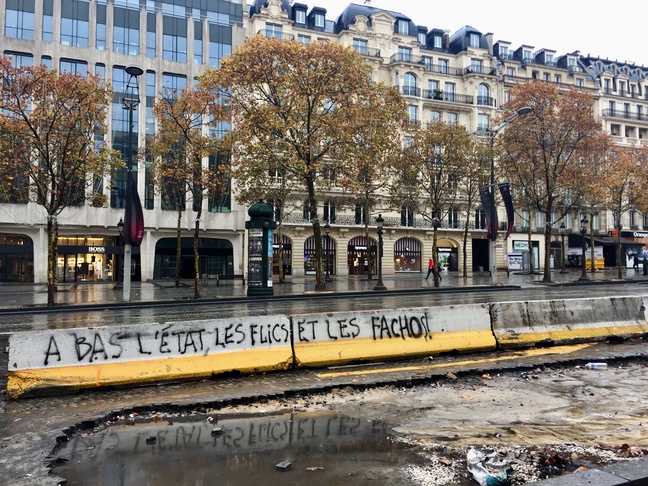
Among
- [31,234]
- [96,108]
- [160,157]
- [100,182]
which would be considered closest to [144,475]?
[96,108]

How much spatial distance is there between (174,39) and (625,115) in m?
57.8

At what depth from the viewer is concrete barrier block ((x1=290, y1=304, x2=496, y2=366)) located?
731 centimetres

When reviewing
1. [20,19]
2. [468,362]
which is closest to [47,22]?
[20,19]

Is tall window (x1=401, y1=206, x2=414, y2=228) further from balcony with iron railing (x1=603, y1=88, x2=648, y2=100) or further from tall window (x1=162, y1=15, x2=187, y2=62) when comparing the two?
balcony with iron railing (x1=603, y1=88, x2=648, y2=100)

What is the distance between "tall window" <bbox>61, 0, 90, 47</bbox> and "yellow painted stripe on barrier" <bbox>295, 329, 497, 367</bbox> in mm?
40172

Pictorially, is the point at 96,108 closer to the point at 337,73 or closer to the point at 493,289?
the point at 337,73

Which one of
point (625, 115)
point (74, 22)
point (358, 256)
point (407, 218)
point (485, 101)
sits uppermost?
point (74, 22)

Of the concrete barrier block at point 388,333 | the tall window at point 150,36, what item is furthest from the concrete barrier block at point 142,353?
the tall window at point 150,36

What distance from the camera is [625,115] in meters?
62.8

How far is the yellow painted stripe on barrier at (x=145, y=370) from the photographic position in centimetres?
591

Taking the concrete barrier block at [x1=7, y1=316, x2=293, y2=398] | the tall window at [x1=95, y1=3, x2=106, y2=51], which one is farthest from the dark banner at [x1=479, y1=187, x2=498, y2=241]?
the tall window at [x1=95, y1=3, x2=106, y2=51]

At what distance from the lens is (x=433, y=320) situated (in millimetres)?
8203

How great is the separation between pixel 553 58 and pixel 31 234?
210 ft

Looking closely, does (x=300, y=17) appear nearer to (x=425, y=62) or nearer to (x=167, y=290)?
(x=425, y=62)
